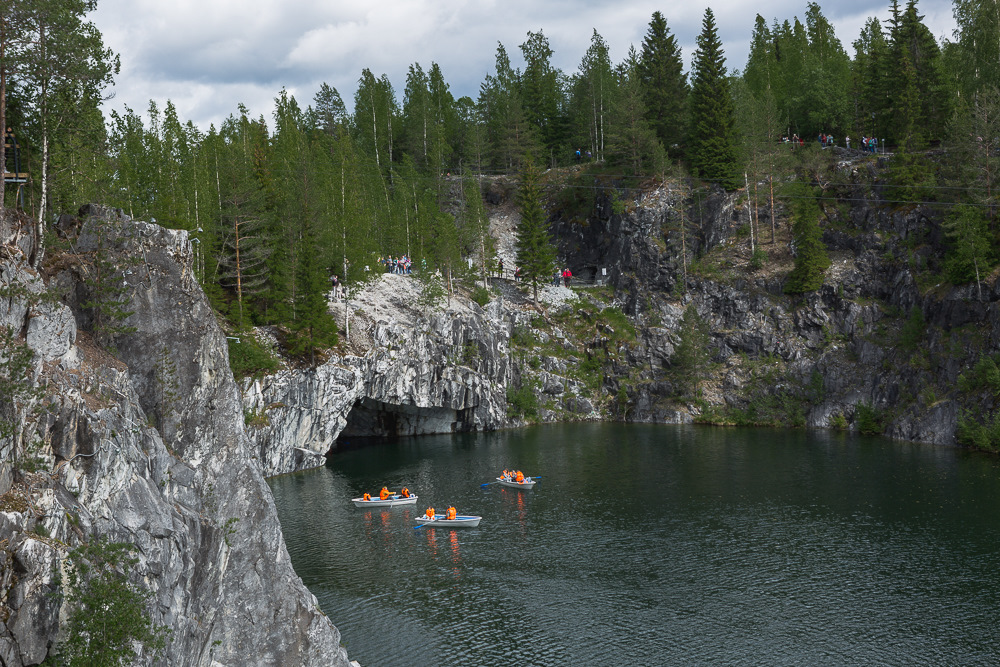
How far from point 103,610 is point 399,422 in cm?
6595

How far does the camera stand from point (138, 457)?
23250mm

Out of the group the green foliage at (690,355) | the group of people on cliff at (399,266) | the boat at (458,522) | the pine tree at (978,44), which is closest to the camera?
the boat at (458,522)

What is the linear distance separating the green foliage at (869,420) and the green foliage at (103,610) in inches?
2863

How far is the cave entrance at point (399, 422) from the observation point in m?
83.2

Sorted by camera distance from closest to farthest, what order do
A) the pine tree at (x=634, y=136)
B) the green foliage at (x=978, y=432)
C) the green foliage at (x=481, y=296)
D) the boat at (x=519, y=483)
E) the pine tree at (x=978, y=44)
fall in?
the boat at (x=519, y=483)
the green foliage at (x=978, y=432)
the pine tree at (x=978, y=44)
the green foliage at (x=481, y=296)
the pine tree at (x=634, y=136)

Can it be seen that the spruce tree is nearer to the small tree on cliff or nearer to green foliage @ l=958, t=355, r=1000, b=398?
the small tree on cliff

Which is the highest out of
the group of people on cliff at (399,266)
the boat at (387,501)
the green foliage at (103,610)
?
the group of people on cliff at (399,266)

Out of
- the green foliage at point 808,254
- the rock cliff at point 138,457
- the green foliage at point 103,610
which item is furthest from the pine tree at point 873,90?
the green foliage at point 103,610

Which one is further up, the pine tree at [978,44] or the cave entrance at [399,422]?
the pine tree at [978,44]

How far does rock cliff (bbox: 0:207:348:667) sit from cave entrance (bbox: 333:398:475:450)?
53015 mm

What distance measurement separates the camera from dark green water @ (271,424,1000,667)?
109 ft

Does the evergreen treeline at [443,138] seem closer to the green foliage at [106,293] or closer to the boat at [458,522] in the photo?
the green foliage at [106,293]

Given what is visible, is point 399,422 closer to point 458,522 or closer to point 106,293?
point 458,522

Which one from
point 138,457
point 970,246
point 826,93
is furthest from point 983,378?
point 138,457
